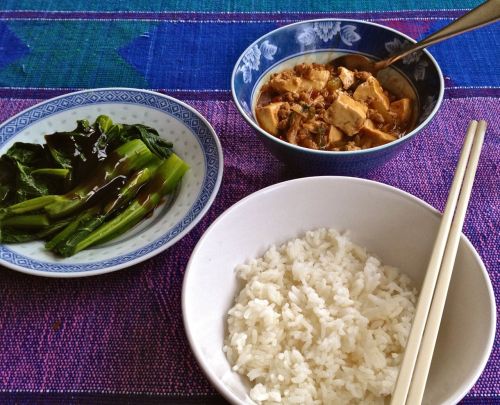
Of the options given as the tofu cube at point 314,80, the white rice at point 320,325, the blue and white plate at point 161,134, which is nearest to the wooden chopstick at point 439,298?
the white rice at point 320,325

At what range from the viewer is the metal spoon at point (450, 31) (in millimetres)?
1649

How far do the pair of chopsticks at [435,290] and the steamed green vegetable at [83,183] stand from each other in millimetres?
900

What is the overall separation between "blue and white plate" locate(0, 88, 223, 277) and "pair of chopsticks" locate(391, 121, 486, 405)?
0.70 meters

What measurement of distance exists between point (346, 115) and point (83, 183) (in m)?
0.92

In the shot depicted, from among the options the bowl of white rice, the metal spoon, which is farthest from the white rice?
the metal spoon

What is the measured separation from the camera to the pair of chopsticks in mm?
986

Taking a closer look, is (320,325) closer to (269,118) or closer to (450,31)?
(269,118)

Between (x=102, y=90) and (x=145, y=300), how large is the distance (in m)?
0.93

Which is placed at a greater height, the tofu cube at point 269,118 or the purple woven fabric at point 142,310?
the tofu cube at point 269,118

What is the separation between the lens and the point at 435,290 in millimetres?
1155

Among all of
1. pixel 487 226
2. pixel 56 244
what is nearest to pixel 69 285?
pixel 56 244

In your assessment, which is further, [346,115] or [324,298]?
[346,115]

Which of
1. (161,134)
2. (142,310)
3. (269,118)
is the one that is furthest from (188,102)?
(142,310)

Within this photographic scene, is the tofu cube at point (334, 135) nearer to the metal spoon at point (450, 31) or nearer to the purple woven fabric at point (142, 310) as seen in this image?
the purple woven fabric at point (142, 310)
